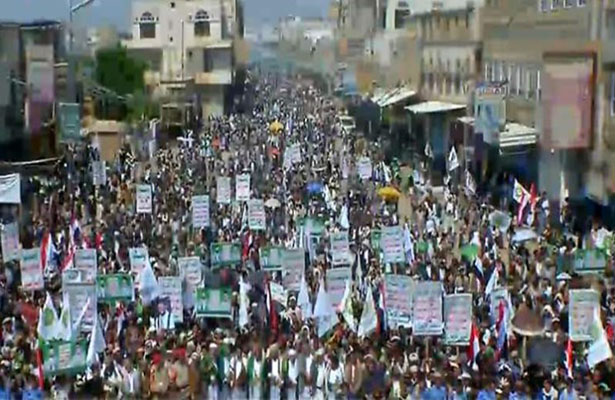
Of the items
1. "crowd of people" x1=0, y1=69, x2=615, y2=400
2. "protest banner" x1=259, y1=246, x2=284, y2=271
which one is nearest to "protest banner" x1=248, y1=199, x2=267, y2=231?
"crowd of people" x1=0, y1=69, x2=615, y2=400

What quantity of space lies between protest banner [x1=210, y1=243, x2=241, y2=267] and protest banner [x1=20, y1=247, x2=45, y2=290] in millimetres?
2304

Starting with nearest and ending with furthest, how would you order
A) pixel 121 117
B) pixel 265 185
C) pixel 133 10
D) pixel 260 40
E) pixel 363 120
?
1. pixel 265 185
2. pixel 363 120
3. pixel 121 117
4. pixel 133 10
5. pixel 260 40

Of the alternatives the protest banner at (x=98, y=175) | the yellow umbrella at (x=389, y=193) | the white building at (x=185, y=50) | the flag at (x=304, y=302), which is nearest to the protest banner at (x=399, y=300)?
the flag at (x=304, y=302)

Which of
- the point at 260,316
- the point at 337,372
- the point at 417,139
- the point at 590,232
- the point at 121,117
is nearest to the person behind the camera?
the point at 337,372

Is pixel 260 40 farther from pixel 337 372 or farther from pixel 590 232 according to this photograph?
pixel 337 372

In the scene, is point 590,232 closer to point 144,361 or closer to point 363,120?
point 144,361

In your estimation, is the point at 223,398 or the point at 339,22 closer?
the point at 223,398

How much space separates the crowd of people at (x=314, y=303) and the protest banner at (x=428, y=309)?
0.14 metres

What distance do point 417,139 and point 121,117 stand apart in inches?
522

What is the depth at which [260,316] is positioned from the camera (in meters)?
13.2

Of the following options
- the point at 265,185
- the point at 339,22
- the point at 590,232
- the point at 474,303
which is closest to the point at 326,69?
the point at 339,22

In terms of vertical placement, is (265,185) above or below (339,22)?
below

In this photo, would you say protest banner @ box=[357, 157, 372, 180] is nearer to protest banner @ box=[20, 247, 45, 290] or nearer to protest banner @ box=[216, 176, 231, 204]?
protest banner @ box=[216, 176, 231, 204]

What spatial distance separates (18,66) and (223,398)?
21.4m
